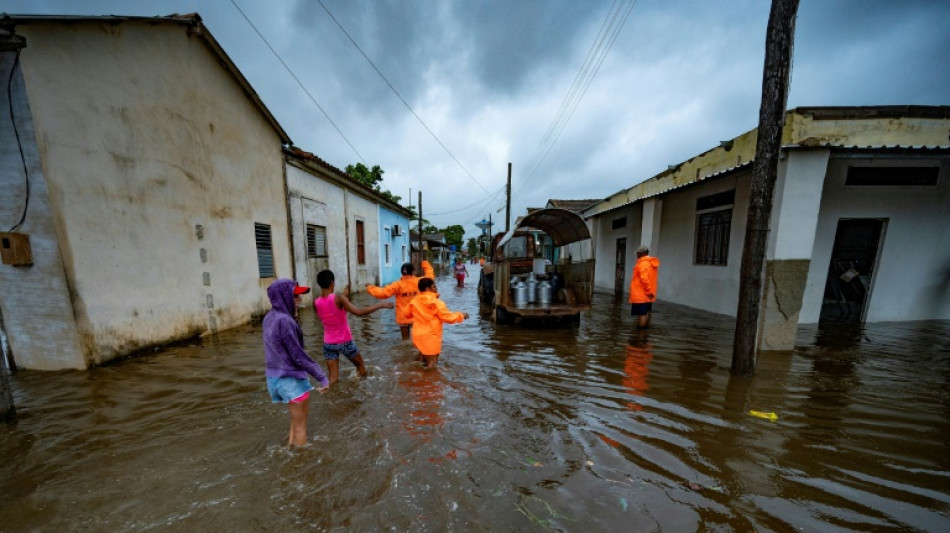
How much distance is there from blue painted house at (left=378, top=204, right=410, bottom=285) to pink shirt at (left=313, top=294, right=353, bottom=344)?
10996 millimetres

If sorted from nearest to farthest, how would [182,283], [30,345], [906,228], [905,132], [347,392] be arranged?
[347,392]
[30,345]
[905,132]
[182,283]
[906,228]

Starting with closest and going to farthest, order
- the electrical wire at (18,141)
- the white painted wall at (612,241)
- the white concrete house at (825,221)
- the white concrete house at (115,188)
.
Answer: the electrical wire at (18,141) → the white concrete house at (115,188) → the white concrete house at (825,221) → the white painted wall at (612,241)

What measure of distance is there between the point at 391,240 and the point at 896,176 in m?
16.6

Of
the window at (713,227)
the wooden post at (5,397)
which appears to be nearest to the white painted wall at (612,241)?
the window at (713,227)

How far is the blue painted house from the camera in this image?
15.2m

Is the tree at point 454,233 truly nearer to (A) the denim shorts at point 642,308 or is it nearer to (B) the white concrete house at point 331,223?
(B) the white concrete house at point 331,223

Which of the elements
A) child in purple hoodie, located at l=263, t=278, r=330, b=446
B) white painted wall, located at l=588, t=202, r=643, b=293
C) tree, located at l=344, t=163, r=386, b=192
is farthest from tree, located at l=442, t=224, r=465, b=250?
child in purple hoodie, located at l=263, t=278, r=330, b=446

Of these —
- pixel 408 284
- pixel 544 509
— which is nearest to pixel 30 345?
pixel 408 284

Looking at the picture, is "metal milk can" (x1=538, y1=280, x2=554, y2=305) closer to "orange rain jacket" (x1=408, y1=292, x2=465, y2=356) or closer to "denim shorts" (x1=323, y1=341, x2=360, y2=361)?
"orange rain jacket" (x1=408, y1=292, x2=465, y2=356)

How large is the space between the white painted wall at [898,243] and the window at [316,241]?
12.9m

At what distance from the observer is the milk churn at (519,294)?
735 centimetres

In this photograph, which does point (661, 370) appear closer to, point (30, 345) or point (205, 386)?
point (205, 386)

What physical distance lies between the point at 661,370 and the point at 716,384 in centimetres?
66

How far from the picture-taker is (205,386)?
13.4 feet
